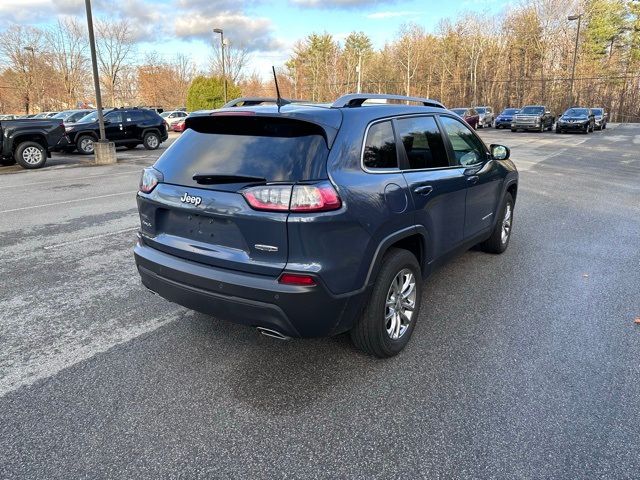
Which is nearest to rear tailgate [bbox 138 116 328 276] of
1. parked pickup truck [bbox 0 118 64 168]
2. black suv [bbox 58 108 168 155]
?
parked pickup truck [bbox 0 118 64 168]

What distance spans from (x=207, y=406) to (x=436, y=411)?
1.33m

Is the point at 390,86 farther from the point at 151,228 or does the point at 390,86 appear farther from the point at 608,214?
the point at 151,228

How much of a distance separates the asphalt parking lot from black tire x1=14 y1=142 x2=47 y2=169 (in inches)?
429

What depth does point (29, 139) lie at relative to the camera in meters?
14.3

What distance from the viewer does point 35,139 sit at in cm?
1436

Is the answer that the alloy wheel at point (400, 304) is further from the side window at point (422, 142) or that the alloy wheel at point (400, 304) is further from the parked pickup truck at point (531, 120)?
the parked pickup truck at point (531, 120)

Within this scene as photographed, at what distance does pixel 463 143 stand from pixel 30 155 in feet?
47.5

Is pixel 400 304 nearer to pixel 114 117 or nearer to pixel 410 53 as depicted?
pixel 114 117

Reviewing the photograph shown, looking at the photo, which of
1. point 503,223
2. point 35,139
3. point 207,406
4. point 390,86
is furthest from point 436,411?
point 390,86

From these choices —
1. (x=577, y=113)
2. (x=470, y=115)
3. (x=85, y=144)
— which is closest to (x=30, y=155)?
(x=85, y=144)

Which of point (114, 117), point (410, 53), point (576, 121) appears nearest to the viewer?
point (114, 117)

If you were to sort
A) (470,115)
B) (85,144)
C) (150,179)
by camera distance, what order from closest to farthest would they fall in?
(150,179) < (85,144) < (470,115)

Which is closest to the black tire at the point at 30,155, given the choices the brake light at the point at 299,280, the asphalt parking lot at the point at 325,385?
the asphalt parking lot at the point at 325,385

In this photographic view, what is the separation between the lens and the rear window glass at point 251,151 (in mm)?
2656
